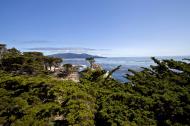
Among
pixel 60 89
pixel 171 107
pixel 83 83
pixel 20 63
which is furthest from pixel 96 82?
pixel 20 63

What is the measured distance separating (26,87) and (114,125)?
13.1 m

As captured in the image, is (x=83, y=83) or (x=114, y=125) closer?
(x=114, y=125)

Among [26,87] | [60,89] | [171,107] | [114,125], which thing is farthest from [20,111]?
[171,107]

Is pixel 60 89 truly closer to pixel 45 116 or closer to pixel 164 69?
pixel 45 116

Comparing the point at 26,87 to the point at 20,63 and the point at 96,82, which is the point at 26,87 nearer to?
the point at 96,82

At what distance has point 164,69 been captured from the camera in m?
29.2

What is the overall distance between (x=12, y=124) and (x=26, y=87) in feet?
22.7

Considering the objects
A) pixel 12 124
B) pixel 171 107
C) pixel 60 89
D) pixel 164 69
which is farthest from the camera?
pixel 164 69

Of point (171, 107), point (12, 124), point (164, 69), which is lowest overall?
point (12, 124)

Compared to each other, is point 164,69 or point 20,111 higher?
point 164,69

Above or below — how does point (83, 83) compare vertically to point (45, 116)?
above

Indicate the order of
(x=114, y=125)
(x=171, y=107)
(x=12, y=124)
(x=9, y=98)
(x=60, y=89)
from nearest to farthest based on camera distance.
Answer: (x=114, y=125) < (x=171, y=107) < (x=12, y=124) < (x=60, y=89) < (x=9, y=98)

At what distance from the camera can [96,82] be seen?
30141 mm

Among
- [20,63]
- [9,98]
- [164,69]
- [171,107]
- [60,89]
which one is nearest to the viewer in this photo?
[171,107]
